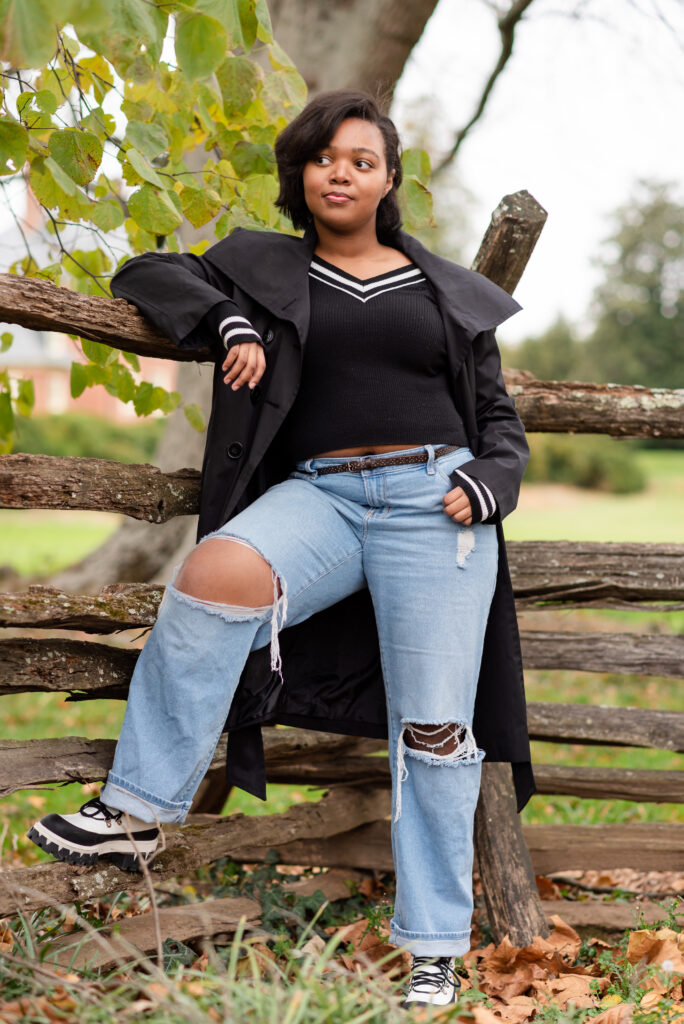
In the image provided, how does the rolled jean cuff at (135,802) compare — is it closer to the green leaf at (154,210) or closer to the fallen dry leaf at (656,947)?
the fallen dry leaf at (656,947)

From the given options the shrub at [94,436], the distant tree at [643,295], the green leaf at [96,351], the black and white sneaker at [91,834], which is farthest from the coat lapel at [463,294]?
the distant tree at [643,295]

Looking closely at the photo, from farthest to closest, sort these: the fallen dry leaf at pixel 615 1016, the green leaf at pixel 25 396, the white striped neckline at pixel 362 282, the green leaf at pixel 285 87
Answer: the green leaf at pixel 25 396 → the green leaf at pixel 285 87 → the white striped neckline at pixel 362 282 → the fallen dry leaf at pixel 615 1016

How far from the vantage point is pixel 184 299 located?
2.53m

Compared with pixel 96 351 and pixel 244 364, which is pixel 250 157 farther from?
pixel 244 364

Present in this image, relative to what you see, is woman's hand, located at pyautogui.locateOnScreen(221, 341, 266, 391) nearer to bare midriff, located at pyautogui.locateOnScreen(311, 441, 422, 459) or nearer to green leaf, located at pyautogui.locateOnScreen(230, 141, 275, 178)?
bare midriff, located at pyautogui.locateOnScreen(311, 441, 422, 459)

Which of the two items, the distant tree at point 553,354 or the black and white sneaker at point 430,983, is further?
the distant tree at point 553,354

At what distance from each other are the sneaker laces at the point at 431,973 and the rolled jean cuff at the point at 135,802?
742 mm

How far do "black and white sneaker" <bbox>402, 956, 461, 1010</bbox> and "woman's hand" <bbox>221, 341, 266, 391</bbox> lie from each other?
1.55 m

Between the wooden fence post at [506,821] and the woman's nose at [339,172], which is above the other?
the woman's nose at [339,172]

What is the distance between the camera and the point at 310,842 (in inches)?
135

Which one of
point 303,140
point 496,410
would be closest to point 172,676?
point 496,410

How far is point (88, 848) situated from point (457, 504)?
1300mm

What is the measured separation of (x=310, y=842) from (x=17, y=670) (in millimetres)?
1396

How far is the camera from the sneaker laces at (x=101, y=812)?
2416mm
